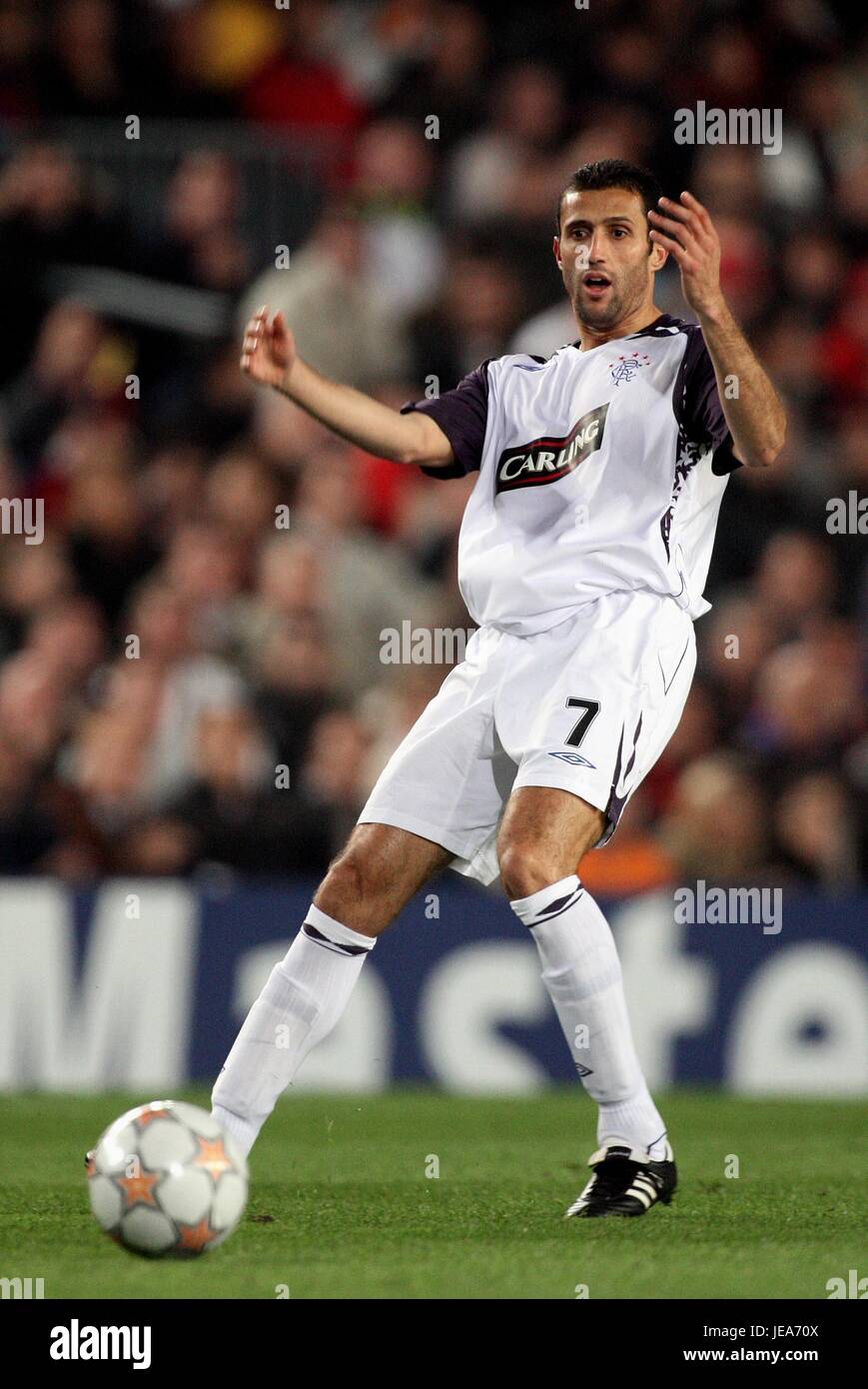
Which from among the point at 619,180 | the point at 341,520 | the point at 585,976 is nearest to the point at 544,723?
the point at 585,976

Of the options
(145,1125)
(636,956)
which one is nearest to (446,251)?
(636,956)

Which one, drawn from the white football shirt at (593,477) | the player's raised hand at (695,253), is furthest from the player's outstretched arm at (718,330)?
the white football shirt at (593,477)

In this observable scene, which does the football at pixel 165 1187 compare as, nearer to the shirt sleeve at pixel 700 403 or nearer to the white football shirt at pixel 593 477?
the white football shirt at pixel 593 477

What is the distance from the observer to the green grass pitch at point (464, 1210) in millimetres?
4125

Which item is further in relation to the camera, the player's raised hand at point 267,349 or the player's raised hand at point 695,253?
the player's raised hand at point 695,253

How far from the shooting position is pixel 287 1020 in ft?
16.6

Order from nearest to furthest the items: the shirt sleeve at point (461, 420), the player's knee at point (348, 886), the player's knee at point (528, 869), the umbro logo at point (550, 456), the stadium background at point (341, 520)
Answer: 1. the player's knee at point (528, 869)
2. the player's knee at point (348, 886)
3. the umbro logo at point (550, 456)
4. the shirt sleeve at point (461, 420)
5. the stadium background at point (341, 520)

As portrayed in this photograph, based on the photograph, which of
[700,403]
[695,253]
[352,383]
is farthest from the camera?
[352,383]

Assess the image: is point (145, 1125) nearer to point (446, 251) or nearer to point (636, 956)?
point (636, 956)

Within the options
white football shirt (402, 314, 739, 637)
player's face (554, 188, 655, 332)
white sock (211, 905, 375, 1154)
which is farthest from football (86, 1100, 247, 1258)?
player's face (554, 188, 655, 332)

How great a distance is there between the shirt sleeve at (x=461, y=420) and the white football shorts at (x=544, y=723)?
423 mm

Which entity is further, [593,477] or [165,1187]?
[593,477]

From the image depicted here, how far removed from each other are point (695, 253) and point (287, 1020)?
6.64 ft

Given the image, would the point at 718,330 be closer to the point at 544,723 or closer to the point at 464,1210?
the point at 544,723
